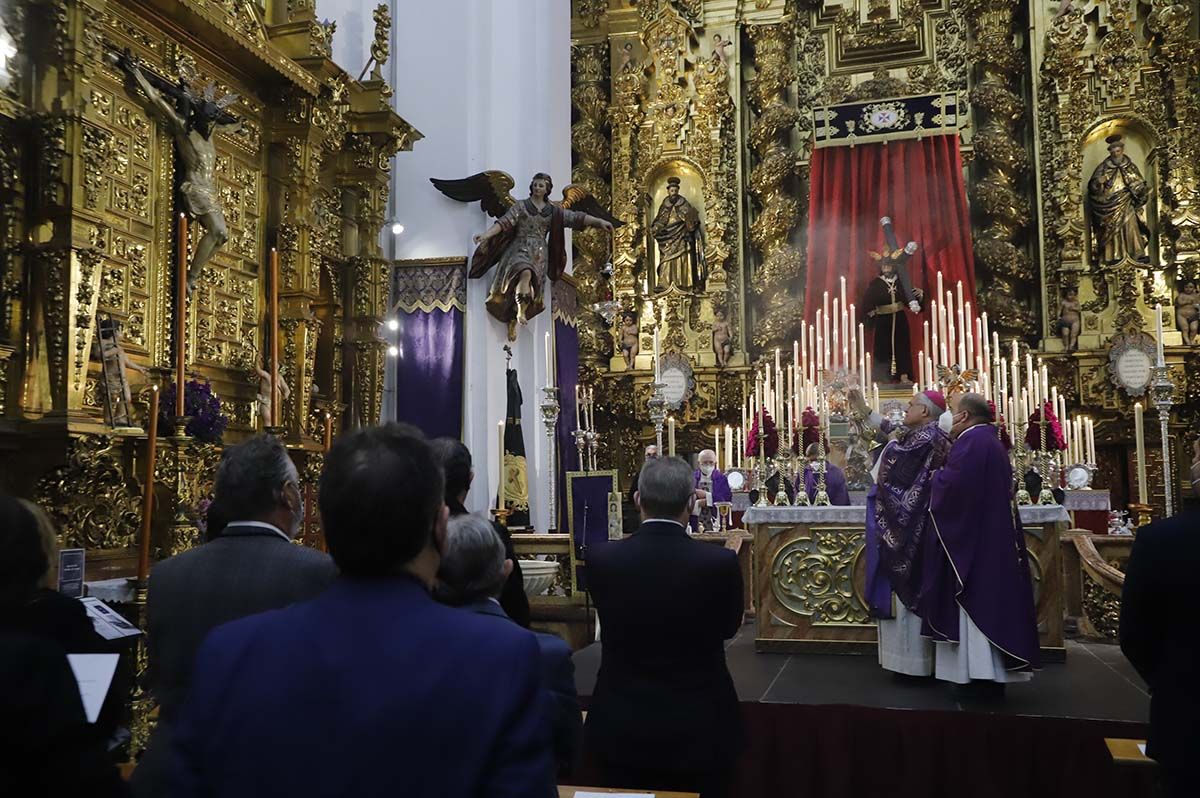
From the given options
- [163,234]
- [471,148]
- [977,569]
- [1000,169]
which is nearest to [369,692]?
[977,569]

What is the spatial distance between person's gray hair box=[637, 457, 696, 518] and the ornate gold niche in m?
3.90

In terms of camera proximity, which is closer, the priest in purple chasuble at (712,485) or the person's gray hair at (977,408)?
the person's gray hair at (977,408)

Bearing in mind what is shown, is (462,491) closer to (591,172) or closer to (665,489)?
(665,489)

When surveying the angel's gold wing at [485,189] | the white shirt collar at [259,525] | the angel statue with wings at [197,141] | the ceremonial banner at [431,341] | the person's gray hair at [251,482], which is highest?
the angel's gold wing at [485,189]

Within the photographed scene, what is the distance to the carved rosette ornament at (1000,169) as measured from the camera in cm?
1530

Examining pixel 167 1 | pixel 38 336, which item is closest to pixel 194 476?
pixel 38 336

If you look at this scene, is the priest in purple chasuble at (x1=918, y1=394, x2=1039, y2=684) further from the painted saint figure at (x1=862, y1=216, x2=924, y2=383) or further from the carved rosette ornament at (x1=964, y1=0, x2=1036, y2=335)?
the carved rosette ornament at (x1=964, y1=0, x2=1036, y2=335)

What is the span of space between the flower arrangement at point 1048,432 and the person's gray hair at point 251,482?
6.51m

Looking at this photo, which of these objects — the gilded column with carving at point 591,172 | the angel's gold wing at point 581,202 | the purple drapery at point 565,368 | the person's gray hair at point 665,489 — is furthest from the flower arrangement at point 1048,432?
the gilded column with carving at point 591,172

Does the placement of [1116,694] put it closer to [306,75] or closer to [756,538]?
[756,538]

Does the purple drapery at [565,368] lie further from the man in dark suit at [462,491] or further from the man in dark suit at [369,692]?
the man in dark suit at [369,692]

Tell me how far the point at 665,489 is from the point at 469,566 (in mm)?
1172

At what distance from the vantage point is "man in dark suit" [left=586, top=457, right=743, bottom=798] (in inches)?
132

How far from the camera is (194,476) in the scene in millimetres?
6602
